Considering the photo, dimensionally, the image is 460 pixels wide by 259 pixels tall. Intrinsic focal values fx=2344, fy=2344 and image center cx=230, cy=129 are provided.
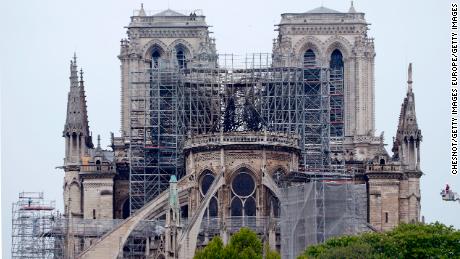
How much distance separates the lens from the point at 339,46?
144 m

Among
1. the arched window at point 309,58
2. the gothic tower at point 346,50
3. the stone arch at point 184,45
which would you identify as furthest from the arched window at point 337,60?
the stone arch at point 184,45

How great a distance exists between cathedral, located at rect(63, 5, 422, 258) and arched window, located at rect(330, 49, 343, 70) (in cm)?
12

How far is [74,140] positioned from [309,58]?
1564 centimetres

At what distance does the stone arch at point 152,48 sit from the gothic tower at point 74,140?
4.72m

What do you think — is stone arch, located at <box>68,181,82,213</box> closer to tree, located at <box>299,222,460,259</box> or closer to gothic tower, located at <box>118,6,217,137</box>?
gothic tower, located at <box>118,6,217,137</box>

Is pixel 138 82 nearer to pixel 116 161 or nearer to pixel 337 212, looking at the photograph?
pixel 116 161

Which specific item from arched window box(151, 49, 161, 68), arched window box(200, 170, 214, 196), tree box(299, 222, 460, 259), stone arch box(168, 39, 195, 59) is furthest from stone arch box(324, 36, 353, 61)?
tree box(299, 222, 460, 259)

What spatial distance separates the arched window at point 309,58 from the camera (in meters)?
142

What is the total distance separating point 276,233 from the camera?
4892 inches

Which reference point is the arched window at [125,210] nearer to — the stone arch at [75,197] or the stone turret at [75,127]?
the stone arch at [75,197]

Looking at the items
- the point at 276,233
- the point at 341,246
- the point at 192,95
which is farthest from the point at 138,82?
the point at 341,246

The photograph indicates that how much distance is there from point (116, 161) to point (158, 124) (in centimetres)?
431

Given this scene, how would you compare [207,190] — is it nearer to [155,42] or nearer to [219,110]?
[219,110]

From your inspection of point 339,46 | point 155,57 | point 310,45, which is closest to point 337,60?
point 339,46
